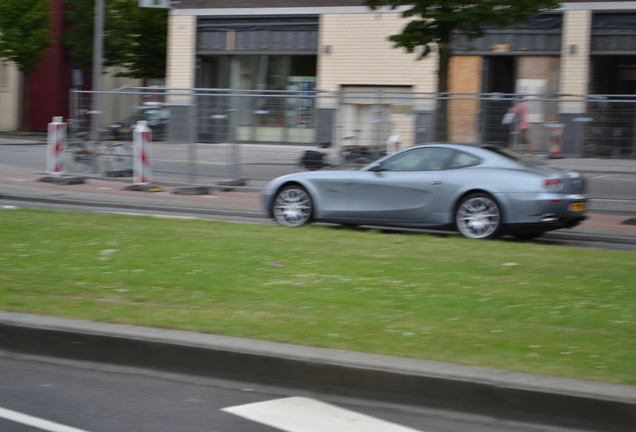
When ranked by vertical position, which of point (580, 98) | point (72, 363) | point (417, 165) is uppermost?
point (580, 98)

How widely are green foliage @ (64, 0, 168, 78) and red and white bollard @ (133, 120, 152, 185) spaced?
27.8 metres

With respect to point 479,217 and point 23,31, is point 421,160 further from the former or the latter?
point 23,31

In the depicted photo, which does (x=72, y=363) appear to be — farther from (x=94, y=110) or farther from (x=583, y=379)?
(x=94, y=110)

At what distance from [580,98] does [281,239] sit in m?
7.39

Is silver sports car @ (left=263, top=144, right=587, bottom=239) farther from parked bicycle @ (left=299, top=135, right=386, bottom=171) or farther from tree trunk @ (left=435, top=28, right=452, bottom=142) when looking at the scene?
tree trunk @ (left=435, top=28, right=452, bottom=142)

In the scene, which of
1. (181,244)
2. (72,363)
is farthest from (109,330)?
(181,244)

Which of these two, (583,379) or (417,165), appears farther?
(417,165)

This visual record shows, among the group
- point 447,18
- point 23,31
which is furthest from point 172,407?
point 23,31

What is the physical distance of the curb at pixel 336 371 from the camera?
14.4 ft

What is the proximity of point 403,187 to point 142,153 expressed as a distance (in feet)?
27.5

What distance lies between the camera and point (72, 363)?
18.1 feet

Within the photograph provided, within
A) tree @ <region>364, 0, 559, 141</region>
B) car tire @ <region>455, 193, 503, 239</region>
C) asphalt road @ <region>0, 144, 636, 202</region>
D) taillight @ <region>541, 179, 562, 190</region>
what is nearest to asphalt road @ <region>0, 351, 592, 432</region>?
car tire @ <region>455, 193, 503, 239</region>

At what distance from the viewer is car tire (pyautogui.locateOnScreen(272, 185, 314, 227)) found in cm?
1233

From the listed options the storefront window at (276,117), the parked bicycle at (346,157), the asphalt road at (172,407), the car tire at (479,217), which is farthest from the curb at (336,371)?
the storefront window at (276,117)
